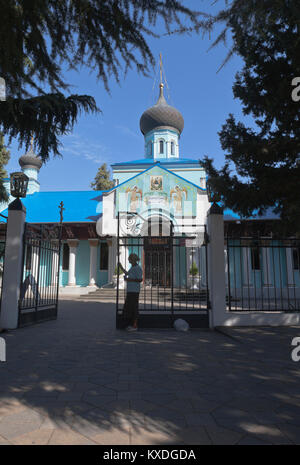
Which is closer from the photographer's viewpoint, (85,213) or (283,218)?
(283,218)

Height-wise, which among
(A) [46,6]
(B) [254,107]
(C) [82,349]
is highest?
(B) [254,107]

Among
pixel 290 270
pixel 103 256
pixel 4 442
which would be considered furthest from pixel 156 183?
pixel 4 442

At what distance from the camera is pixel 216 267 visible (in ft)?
24.3

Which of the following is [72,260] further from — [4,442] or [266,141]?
[4,442]

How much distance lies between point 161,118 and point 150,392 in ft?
89.6

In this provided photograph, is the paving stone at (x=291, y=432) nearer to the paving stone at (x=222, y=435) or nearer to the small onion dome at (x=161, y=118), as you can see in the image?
the paving stone at (x=222, y=435)

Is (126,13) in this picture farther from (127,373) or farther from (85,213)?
(85,213)

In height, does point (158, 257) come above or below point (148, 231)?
below

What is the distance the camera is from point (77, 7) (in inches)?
132

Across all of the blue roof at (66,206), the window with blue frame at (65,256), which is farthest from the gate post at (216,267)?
the window with blue frame at (65,256)

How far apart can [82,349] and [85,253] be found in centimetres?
1655

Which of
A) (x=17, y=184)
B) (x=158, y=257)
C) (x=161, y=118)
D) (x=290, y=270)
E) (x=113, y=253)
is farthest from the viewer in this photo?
(x=161, y=118)

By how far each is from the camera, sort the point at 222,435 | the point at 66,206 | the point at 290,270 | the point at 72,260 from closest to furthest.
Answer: the point at 222,435
the point at 290,270
the point at 72,260
the point at 66,206

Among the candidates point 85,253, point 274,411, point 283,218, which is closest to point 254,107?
point 283,218
